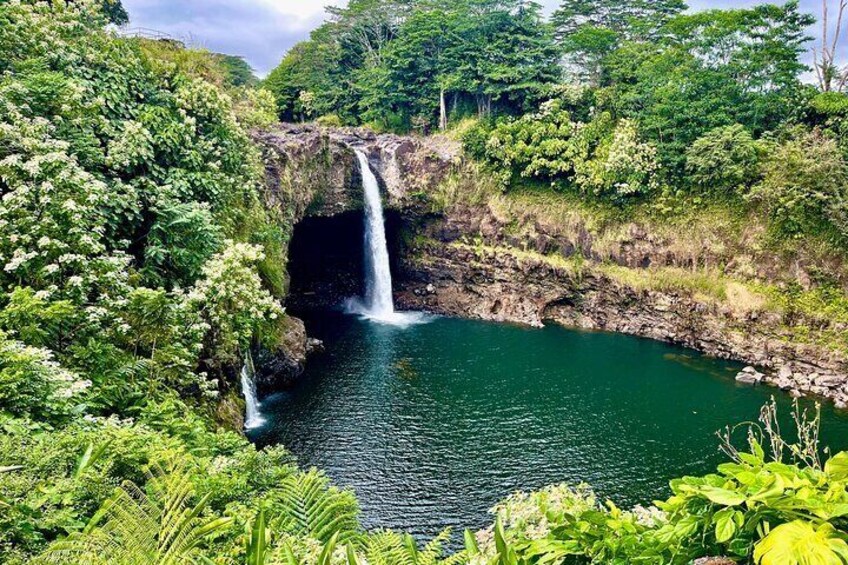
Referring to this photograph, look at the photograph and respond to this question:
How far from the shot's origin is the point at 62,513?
15.3 ft

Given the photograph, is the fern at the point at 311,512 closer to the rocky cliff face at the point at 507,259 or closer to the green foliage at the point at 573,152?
the rocky cliff face at the point at 507,259

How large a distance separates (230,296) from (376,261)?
24.2 m

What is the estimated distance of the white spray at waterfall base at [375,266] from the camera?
3522 centimetres

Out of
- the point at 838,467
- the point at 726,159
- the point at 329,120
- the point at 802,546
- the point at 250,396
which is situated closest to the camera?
the point at 802,546

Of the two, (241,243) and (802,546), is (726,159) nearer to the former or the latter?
(241,243)

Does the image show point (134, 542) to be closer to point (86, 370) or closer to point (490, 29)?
point (86, 370)

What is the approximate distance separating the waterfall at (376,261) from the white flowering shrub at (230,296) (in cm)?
2169

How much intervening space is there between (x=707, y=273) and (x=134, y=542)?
3208 cm

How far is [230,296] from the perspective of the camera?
12.2 m

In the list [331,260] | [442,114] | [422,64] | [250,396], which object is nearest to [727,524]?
[250,396]

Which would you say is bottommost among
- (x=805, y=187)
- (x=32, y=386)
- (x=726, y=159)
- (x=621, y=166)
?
(x=32, y=386)

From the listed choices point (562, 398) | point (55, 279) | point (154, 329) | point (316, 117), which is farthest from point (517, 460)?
point (316, 117)

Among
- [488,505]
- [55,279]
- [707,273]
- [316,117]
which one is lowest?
[488,505]

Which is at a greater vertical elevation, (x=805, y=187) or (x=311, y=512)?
(x=805, y=187)
